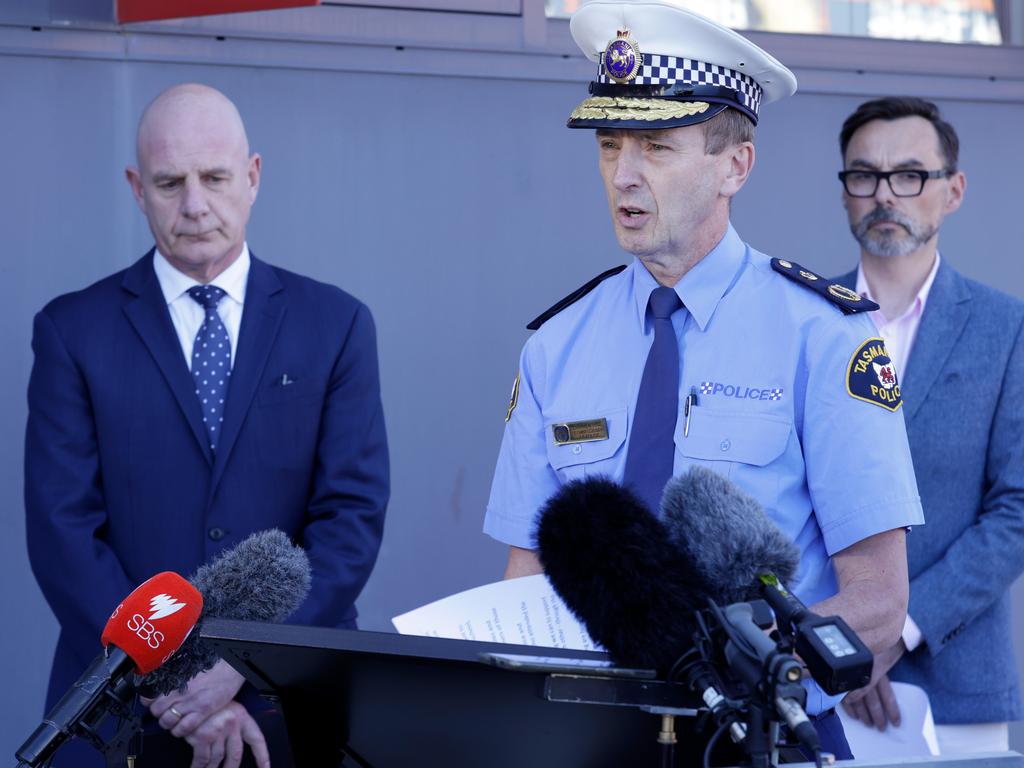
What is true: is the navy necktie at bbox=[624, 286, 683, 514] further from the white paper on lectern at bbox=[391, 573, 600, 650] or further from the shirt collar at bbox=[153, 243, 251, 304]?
the shirt collar at bbox=[153, 243, 251, 304]

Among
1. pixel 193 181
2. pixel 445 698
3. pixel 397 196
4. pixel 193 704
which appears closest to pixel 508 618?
pixel 445 698

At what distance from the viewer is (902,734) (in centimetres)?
302

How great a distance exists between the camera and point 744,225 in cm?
475

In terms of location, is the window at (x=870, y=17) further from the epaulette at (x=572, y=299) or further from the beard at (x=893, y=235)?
the epaulette at (x=572, y=299)

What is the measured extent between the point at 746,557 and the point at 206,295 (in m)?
2.10

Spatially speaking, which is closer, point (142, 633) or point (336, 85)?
point (142, 633)

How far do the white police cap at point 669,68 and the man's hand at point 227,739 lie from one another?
1.53 metres

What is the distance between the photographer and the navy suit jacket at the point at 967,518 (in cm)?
327

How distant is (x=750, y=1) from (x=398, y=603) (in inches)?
91.7

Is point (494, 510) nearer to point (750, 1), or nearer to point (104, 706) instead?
point (104, 706)

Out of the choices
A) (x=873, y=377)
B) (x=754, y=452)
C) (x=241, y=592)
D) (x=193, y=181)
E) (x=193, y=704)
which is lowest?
(x=193, y=704)

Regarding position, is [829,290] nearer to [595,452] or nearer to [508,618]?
[595,452]

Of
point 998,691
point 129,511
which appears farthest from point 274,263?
point 998,691

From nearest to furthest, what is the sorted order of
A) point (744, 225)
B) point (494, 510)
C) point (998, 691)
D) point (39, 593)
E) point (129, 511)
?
point (494, 510) → point (129, 511) → point (998, 691) → point (39, 593) → point (744, 225)
